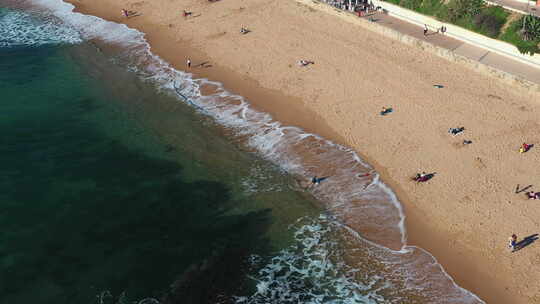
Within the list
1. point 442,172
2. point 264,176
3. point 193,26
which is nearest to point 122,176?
point 264,176

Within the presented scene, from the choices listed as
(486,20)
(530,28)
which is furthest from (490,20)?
Answer: (530,28)

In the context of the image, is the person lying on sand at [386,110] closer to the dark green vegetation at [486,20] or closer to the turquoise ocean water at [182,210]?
the turquoise ocean water at [182,210]

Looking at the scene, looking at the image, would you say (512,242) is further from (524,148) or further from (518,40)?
(518,40)

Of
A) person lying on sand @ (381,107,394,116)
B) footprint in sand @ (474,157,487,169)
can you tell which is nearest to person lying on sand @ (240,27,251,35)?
person lying on sand @ (381,107,394,116)

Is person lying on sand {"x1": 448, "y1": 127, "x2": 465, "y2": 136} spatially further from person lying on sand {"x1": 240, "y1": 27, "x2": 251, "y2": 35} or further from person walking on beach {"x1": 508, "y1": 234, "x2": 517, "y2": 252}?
person lying on sand {"x1": 240, "y1": 27, "x2": 251, "y2": 35}

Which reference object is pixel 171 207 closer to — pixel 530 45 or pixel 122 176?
pixel 122 176

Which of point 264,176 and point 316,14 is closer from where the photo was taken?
point 264,176
